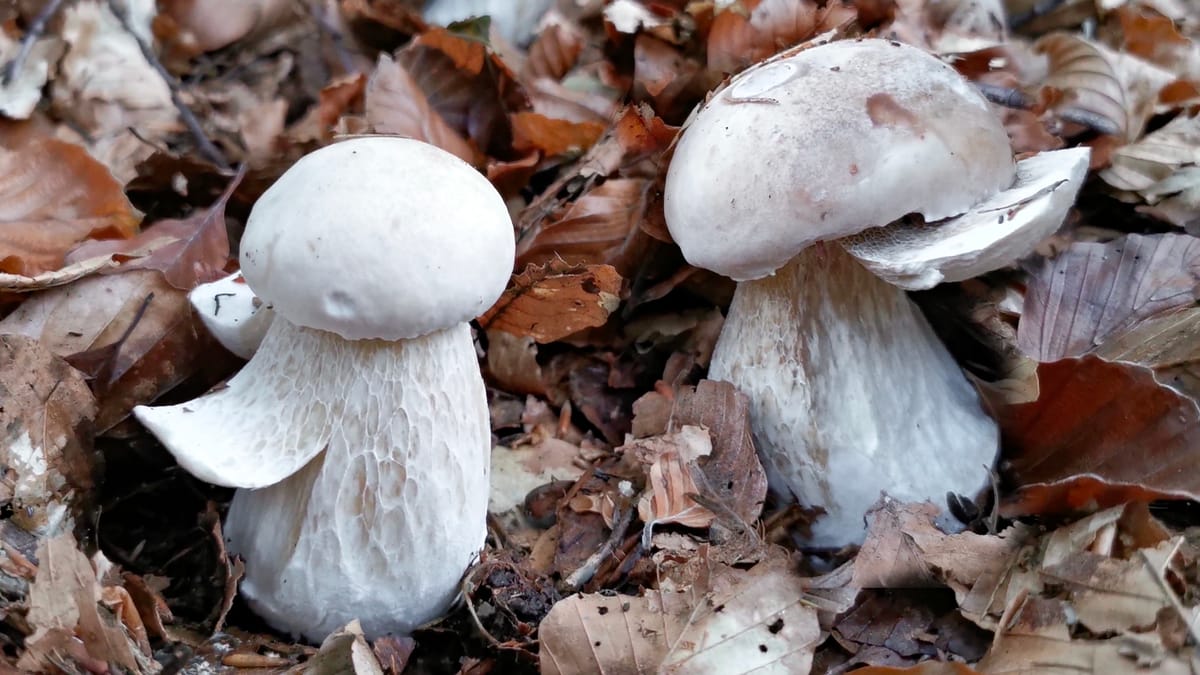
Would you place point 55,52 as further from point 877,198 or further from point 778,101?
point 877,198

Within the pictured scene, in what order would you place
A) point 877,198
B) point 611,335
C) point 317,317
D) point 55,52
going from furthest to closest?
point 55,52
point 611,335
point 877,198
point 317,317

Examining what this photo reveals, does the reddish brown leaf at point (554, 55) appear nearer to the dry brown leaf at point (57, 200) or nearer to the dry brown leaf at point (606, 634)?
the dry brown leaf at point (57, 200)

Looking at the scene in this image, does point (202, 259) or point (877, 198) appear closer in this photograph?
point (877, 198)

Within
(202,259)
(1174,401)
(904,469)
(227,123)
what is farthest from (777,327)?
(227,123)

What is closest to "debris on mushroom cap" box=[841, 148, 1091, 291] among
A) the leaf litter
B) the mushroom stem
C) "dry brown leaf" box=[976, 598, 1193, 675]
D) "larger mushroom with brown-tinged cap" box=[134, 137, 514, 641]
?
the mushroom stem

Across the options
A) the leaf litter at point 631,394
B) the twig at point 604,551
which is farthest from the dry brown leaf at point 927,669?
the twig at point 604,551

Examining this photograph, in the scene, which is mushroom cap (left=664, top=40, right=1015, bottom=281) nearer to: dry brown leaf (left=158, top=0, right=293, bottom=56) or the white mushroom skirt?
the white mushroom skirt
